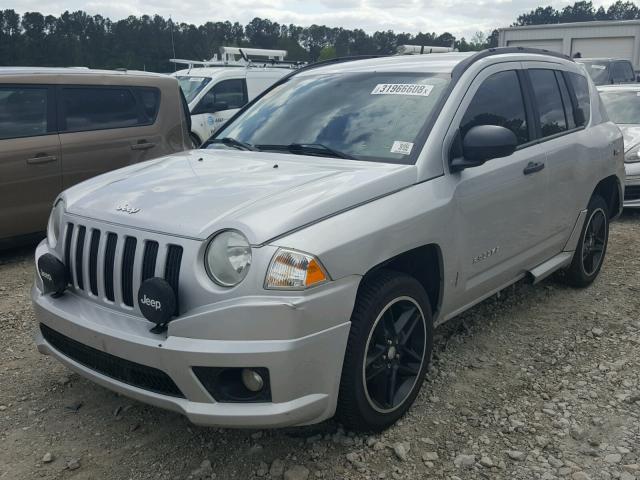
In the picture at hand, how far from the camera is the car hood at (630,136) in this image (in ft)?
25.6

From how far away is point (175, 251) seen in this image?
2.60 meters

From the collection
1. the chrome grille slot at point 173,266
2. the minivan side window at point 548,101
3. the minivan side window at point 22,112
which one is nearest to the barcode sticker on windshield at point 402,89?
the minivan side window at point 548,101

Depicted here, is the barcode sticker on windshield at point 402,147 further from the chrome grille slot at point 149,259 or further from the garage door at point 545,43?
the garage door at point 545,43

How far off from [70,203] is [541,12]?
82.8 meters

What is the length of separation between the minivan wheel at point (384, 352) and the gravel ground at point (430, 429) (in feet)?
0.55

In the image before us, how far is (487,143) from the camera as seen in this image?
320 cm

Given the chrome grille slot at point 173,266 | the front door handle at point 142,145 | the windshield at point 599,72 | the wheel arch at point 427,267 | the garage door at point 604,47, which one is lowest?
the wheel arch at point 427,267

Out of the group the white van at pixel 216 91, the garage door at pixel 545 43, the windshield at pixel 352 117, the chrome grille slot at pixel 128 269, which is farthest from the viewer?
the garage door at pixel 545 43

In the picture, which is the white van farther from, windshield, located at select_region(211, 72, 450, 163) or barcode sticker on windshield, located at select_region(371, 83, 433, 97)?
barcode sticker on windshield, located at select_region(371, 83, 433, 97)

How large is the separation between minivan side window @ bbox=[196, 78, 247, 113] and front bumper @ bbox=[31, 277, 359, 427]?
9.07 metres

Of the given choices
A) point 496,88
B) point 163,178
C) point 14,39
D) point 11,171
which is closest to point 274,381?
point 163,178

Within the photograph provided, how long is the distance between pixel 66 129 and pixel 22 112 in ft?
1.41

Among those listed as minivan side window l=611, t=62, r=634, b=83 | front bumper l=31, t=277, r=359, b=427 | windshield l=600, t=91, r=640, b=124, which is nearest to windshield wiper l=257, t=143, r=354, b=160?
front bumper l=31, t=277, r=359, b=427

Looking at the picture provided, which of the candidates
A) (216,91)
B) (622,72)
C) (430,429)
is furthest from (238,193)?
(622,72)
